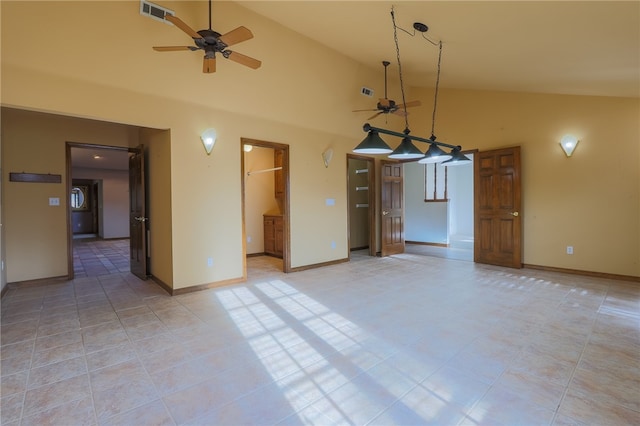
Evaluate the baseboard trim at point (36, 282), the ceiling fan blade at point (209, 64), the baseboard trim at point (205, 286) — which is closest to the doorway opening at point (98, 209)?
the baseboard trim at point (36, 282)

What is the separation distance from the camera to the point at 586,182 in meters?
4.82

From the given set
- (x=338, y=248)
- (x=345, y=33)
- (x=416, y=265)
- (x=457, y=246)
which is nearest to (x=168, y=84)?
(x=345, y=33)

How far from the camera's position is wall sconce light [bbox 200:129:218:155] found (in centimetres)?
424

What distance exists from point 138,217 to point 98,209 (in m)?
8.85

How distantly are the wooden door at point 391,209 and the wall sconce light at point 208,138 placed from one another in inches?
155

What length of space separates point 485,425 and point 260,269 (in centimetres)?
452

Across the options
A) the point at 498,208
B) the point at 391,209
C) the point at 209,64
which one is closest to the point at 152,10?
the point at 209,64

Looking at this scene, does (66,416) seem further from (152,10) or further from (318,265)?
(318,265)

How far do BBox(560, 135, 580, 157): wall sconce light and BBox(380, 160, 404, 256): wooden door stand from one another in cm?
310

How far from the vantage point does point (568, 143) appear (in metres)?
4.92

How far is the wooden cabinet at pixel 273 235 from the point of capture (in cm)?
690

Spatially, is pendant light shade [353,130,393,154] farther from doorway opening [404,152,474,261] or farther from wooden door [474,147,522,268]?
doorway opening [404,152,474,261]

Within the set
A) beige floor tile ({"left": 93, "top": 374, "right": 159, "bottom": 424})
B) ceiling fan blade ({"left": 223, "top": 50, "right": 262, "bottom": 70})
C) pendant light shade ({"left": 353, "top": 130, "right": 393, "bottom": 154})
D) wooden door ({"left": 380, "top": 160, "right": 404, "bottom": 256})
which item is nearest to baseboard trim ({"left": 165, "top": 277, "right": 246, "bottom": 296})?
beige floor tile ({"left": 93, "top": 374, "right": 159, "bottom": 424})

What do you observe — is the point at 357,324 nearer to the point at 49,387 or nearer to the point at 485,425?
the point at 485,425
